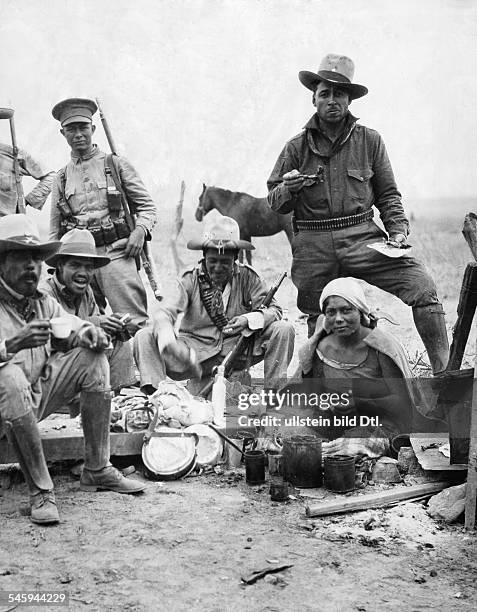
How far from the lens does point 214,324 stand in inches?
225

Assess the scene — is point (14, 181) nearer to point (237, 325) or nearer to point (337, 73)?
→ point (237, 325)

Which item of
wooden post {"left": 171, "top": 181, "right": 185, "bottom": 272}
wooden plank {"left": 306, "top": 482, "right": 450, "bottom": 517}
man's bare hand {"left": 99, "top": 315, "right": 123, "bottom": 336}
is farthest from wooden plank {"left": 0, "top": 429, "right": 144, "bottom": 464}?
wooden post {"left": 171, "top": 181, "right": 185, "bottom": 272}

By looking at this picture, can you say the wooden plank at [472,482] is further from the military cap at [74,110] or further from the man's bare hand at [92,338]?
the military cap at [74,110]

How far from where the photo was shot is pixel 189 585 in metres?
3.07

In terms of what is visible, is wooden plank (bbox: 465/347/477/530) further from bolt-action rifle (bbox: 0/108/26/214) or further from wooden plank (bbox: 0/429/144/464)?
bolt-action rifle (bbox: 0/108/26/214)

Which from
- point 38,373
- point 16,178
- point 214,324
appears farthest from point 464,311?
point 16,178

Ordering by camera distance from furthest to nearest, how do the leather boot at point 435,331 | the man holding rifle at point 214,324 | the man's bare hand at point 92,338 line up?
the man holding rifle at point 214,324, the leather boot at point 435,331, the man's bare hand at point 92,338

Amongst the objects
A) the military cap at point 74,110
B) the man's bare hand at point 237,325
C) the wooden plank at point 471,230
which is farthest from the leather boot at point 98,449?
the military cap at point 74,110

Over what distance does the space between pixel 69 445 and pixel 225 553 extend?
1.53 m

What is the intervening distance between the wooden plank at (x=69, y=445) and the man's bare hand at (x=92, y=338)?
0.72 meters

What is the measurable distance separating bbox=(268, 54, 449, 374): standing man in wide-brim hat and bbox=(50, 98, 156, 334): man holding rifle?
1397 millimetres

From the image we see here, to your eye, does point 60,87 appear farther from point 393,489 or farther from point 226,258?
point 393,489

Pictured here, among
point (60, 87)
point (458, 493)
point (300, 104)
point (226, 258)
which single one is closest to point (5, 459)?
point (226, 258)

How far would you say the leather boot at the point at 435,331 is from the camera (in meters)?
5.30
